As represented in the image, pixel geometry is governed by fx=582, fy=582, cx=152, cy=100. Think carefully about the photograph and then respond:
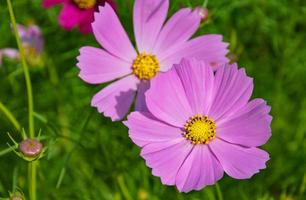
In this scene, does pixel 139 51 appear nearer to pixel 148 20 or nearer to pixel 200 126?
pixel 148 20

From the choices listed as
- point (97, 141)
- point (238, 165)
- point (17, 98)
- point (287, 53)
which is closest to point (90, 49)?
point (238, 165)

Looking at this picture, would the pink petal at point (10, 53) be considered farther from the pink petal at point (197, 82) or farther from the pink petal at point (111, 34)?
the pink petal at point (197, 82)

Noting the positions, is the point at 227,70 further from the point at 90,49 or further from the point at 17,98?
the point at 17,98

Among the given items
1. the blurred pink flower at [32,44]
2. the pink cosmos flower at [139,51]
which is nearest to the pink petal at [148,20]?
the pink cosmos flower at [139,51]

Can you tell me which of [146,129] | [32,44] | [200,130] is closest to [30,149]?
[146,129]

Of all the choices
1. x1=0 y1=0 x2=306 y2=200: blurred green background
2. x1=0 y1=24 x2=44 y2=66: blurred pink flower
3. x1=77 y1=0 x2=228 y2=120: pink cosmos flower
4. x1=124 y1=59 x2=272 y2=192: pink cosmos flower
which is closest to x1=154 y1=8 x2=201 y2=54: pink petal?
x1=77 y1=0 x2=228 y2=120: pink cosmos flower
